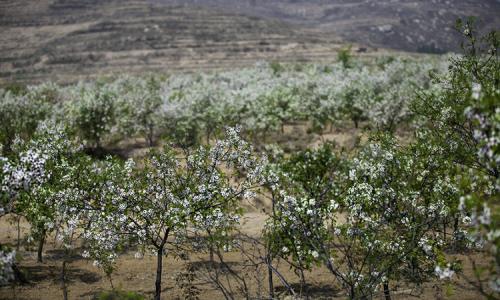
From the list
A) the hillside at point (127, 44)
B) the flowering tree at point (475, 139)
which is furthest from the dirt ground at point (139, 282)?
the hillside at point (127, 44)

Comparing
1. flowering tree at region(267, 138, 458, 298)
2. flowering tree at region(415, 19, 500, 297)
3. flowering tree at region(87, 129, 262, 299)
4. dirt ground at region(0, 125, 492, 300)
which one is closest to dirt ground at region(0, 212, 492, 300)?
dirt ground at region(0, 125, 492, 300)

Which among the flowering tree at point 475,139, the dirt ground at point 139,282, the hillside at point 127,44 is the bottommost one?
the dirt ground at point 139,282

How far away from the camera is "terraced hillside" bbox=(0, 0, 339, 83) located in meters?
136

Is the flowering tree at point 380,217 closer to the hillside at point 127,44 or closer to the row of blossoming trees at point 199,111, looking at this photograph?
the row of blossoming trees at point 199,111

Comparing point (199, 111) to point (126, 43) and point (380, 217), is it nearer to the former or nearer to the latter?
point (380, 217)

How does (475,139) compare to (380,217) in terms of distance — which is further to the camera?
(380,217)

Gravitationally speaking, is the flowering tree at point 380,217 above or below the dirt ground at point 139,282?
above

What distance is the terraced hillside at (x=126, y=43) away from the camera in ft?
447

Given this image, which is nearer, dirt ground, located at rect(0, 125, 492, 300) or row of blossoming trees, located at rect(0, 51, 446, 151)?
dirt ground, located at rect(0, 125, 492, 300)

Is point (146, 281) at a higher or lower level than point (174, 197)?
lower

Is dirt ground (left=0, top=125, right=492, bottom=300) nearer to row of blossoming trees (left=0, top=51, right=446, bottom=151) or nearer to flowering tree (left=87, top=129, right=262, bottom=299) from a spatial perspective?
flowering tree (left=87, top=129, right=262, bottom=299)

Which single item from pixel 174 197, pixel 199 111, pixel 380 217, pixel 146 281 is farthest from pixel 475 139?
pixel 199 111

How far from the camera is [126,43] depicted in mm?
159875

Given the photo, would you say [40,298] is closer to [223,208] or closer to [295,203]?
[223,208]
